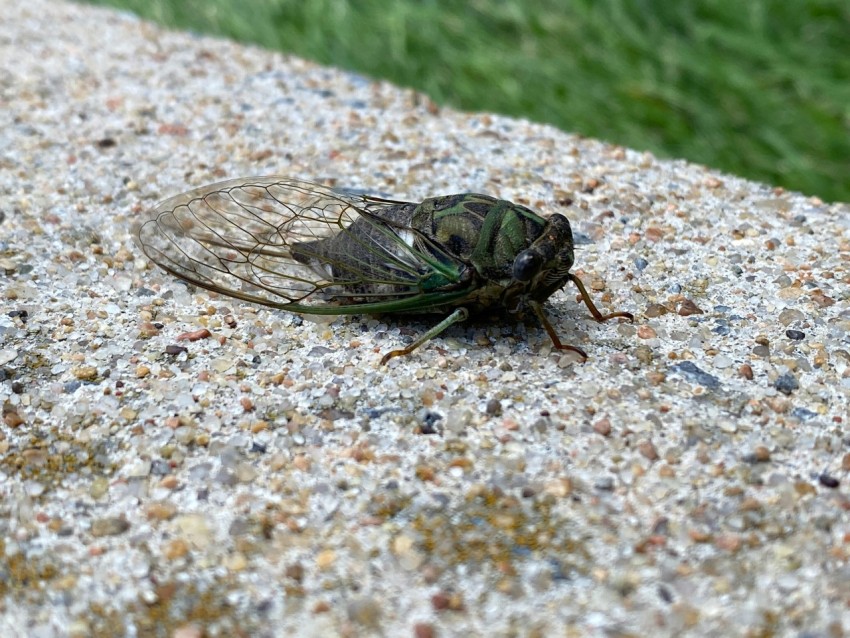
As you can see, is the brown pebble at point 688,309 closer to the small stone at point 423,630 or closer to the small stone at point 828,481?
the small stone at point 828,481

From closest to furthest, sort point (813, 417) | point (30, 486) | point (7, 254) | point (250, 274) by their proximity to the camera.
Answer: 1. point (30, 486)
2. point (813, 417)
3. point (250, 274)
4. point (7, 254)

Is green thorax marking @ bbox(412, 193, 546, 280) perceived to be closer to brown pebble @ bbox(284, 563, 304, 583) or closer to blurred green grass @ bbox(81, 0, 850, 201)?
brown pebble @ bbox(284, 563, 304, 583)

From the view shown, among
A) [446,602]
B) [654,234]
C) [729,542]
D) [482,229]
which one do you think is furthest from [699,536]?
[654,234]

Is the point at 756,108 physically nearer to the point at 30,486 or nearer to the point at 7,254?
the point at 7,254

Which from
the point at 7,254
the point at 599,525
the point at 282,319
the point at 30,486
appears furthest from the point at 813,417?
the point at 7,254

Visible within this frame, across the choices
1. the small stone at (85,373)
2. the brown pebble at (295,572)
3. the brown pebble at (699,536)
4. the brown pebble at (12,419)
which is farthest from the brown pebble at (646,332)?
the brown pebble at (12,419)

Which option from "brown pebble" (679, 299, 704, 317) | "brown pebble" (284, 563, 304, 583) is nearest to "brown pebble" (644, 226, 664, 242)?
"brown pebble" (679, 299, 704, 317)

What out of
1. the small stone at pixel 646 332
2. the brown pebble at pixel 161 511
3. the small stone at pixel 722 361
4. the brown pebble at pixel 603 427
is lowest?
the brown pebble at pixel 161 511
